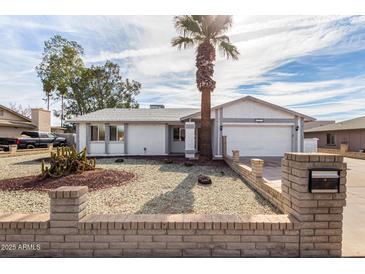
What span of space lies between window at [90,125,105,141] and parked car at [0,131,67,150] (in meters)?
8.50

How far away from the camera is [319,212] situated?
2865 millimetres

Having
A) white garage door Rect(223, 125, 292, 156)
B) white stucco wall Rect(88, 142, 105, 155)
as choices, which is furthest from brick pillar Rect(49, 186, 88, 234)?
white stucco wall Rect(88, 142, 105, 155)

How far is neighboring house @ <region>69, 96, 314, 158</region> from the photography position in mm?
14219

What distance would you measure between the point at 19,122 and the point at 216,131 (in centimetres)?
2510

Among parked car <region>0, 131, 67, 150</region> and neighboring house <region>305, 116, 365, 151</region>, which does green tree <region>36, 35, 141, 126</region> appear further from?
neighboring house <region>305, 116, 365, 151</region>

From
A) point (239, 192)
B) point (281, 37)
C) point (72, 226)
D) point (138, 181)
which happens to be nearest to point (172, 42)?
point (281, 37)

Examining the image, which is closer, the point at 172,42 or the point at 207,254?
the point at 207,254

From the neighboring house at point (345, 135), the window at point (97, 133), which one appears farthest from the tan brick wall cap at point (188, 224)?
the neighboring house at point (345, 135)

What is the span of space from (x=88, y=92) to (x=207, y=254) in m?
32.8

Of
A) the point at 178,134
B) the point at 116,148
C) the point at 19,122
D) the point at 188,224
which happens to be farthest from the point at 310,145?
the point at 19,122

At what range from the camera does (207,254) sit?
9.53ft
